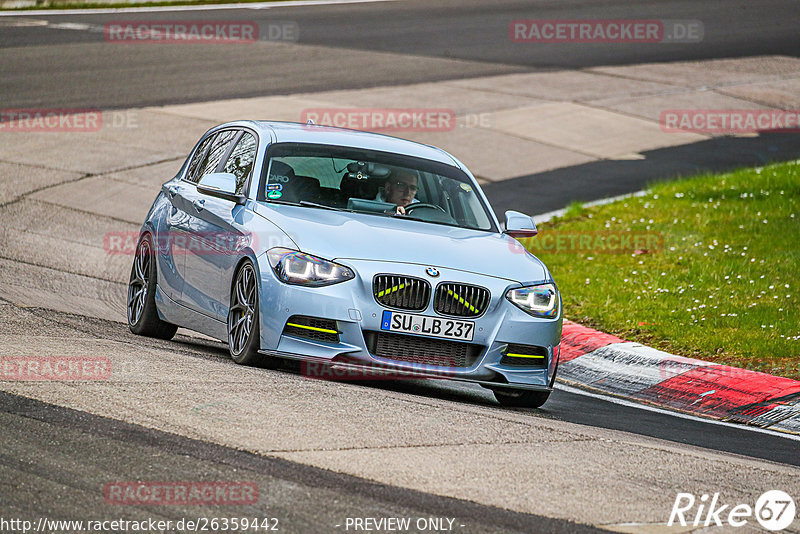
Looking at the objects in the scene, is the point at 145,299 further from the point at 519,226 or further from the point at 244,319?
the point at 519,226

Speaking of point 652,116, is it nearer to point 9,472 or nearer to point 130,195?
point 130,195

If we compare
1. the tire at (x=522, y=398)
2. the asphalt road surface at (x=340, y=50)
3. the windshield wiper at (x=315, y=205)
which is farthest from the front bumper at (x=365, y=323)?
the asphalt road surface at (x=340, y=50)

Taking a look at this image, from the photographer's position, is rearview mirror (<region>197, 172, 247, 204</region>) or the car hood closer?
the car hood

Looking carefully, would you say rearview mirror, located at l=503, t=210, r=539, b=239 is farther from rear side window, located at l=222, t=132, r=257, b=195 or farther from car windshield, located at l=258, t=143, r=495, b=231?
rear side window, located at l=222, t=132, r=257, b=195

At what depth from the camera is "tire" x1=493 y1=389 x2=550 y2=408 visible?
848 cm

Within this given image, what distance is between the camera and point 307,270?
781cm

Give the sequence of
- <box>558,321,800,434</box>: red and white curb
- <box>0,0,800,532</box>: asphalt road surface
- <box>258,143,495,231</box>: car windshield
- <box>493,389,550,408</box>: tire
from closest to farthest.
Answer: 1. <box>0,0,800,532</box>: asphalt road surface
2. <box>493,389,550,408</box>: tire
3. <box>258,143,495,231</box>: car windshield
4. <box>558,321,800,434</box>: red and white curb

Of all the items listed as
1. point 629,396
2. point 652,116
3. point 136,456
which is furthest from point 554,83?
point 136,456

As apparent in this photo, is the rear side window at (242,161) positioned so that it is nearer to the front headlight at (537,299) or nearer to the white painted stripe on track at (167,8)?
the front headlight at (537,299)

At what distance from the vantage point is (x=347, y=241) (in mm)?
8016

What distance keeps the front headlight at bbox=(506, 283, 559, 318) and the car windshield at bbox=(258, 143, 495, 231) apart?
3.38 ft

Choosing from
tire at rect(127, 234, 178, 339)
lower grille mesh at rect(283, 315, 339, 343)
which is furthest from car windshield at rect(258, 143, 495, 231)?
tire at rect(127, 234, 178, 339)

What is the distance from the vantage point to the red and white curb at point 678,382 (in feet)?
29.5

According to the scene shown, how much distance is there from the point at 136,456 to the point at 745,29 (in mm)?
30535
